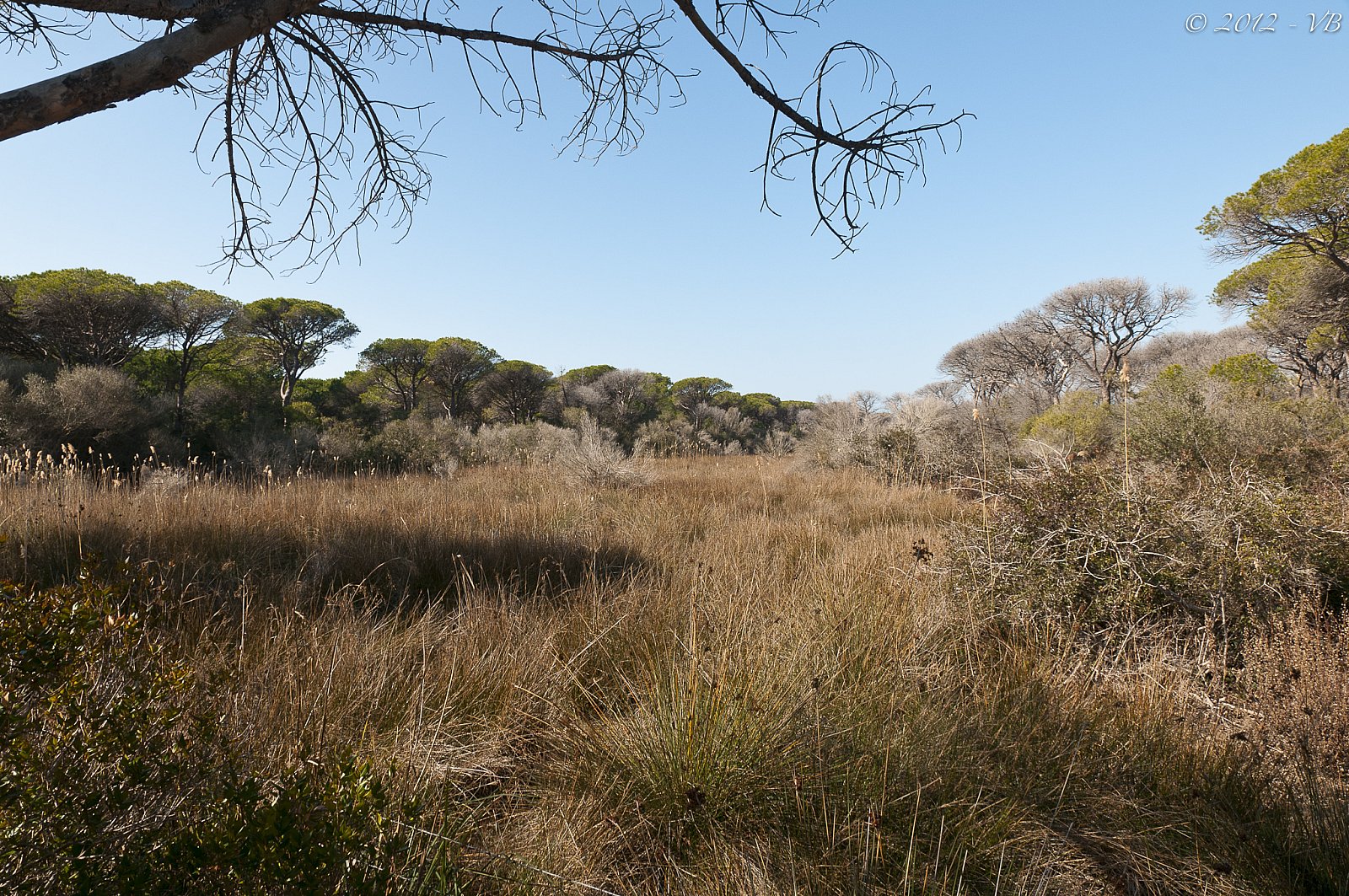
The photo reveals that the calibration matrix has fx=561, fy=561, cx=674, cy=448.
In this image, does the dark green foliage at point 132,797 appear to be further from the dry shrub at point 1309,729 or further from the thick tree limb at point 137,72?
the dry shrub at point 1309,729

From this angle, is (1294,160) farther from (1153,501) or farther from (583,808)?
(583,808)

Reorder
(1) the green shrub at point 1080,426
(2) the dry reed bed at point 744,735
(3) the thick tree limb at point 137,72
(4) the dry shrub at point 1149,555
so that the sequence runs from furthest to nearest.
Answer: (1) the green shrub at point 1080,426
(4) the dry shrub at point 1149,555
(2) the dry reed bed at point 744,735
(3) the thick tree limb at point 137,72

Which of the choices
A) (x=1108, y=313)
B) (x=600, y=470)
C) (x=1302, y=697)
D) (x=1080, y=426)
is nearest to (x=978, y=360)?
(x=1108, y=313)

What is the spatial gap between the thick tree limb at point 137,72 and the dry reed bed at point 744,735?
1.11m

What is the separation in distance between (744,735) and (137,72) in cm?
210

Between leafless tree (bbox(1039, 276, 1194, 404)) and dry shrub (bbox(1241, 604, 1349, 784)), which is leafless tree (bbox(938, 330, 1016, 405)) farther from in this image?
dry shrub (bbox(1241, 604, 1349, 784))

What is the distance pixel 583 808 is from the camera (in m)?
1.65

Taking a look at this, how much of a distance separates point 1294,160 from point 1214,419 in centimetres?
983

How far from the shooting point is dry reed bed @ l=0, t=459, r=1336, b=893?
4.87ft

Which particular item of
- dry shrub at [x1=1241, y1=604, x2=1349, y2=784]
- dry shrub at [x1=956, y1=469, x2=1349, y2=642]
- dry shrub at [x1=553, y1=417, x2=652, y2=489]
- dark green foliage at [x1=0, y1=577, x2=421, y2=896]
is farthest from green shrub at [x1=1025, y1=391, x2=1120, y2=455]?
dark green foliage at [x1=0, y1=577, x2=421, y2=896]

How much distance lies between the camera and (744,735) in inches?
69.5

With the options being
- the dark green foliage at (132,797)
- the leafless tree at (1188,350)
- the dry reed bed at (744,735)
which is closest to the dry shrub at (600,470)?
the dry reed bed at (744,735)

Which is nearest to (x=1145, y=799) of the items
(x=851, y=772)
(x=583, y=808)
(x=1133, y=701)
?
(x=1133, y=701)

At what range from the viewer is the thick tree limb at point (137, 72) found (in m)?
0.89
